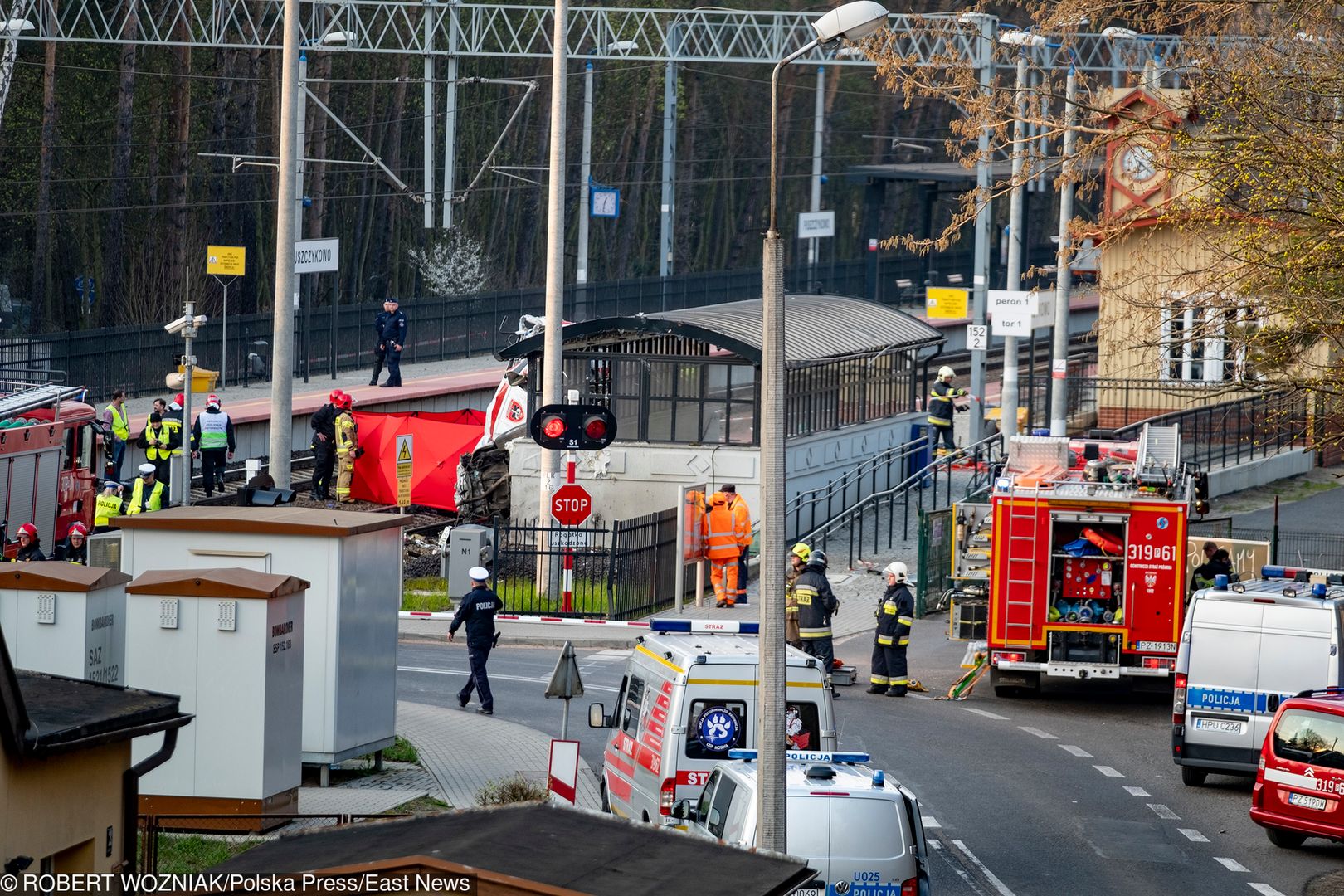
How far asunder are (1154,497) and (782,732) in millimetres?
11080

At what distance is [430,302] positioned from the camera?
5081 centimetres

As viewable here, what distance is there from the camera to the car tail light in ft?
45.0

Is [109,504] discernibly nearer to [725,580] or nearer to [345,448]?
[345,448]

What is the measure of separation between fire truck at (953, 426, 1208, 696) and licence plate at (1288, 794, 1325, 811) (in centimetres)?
579

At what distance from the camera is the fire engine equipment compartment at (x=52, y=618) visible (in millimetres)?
14242

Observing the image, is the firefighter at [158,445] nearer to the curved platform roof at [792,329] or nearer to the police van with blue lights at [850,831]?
the curved platform roof at [792,329]

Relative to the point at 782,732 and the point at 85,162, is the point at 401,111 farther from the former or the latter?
the point at 782,732

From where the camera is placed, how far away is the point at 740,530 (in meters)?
26.7

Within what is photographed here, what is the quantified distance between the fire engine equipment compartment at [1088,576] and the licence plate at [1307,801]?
578cm

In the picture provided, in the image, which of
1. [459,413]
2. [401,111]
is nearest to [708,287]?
[401,111]

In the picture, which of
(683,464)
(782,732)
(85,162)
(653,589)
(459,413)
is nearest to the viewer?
(782,732)

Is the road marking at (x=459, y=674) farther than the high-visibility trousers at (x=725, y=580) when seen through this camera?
No

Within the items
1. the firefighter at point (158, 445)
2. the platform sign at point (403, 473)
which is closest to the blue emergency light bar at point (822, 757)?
the firefighter at point (158, 445)

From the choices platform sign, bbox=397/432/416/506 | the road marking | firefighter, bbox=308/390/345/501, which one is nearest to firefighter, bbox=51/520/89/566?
the road marking
